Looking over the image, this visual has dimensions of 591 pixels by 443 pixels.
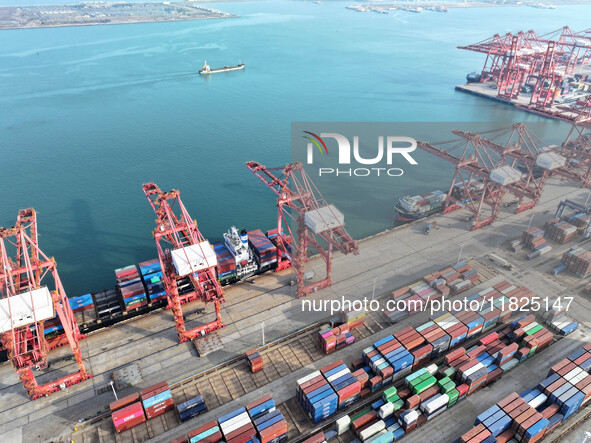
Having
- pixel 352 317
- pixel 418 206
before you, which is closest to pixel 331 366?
pixel 352 317

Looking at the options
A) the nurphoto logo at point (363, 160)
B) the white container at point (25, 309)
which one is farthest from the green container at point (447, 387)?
the nurphoto logo at point (363, 160)

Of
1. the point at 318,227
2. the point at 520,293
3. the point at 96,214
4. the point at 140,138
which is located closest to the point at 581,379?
the point at 520,293

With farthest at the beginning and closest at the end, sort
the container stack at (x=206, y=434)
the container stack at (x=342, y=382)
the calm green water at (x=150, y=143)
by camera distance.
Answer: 1. the calm green water at (x=150, y=143)
2. the container stack at (x=342, y=382)
3. the container stack at (x=206, y=434)

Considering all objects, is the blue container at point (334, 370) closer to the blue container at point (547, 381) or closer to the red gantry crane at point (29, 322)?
the blue container at point (547, 381)

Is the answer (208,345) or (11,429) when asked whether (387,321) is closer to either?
(208,345)

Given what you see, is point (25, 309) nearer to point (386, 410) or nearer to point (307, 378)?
point (307, 378)

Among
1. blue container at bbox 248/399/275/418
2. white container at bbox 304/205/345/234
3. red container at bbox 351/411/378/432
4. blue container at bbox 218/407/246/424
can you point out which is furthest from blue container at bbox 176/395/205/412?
white container at bbox 304/205/345/234
